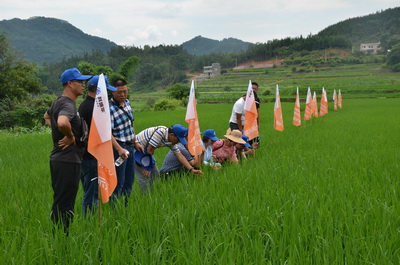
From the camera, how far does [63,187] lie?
8.88ft

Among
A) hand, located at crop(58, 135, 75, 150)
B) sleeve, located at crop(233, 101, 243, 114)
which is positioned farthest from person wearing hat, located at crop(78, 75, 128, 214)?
sleeve, located at crop(233, 101, 243, 114)

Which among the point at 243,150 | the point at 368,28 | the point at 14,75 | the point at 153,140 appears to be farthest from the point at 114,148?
the point at 368,28

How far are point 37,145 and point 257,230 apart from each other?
7274mm

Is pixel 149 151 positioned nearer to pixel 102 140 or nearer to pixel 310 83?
pixel 102 140

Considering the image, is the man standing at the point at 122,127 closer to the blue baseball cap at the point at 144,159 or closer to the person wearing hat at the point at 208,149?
the blue baseball cap at the point at 144,159

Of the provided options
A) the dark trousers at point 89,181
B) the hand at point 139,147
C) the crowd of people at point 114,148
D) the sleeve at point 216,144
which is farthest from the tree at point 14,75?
the dark trousers at point 89,181

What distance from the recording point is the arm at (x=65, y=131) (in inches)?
97.6

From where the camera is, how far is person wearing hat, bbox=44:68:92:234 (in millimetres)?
2660

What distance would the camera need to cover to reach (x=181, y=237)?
2.27m

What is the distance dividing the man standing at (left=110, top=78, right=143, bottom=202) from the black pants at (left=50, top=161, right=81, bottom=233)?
0.68 meters

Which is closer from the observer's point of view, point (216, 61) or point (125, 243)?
point (125, 243)

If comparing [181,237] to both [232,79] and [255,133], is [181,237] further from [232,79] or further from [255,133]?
[232,79]

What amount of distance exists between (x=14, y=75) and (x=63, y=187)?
Result: 64.8 ft

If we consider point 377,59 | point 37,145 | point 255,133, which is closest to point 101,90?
point 255,133
